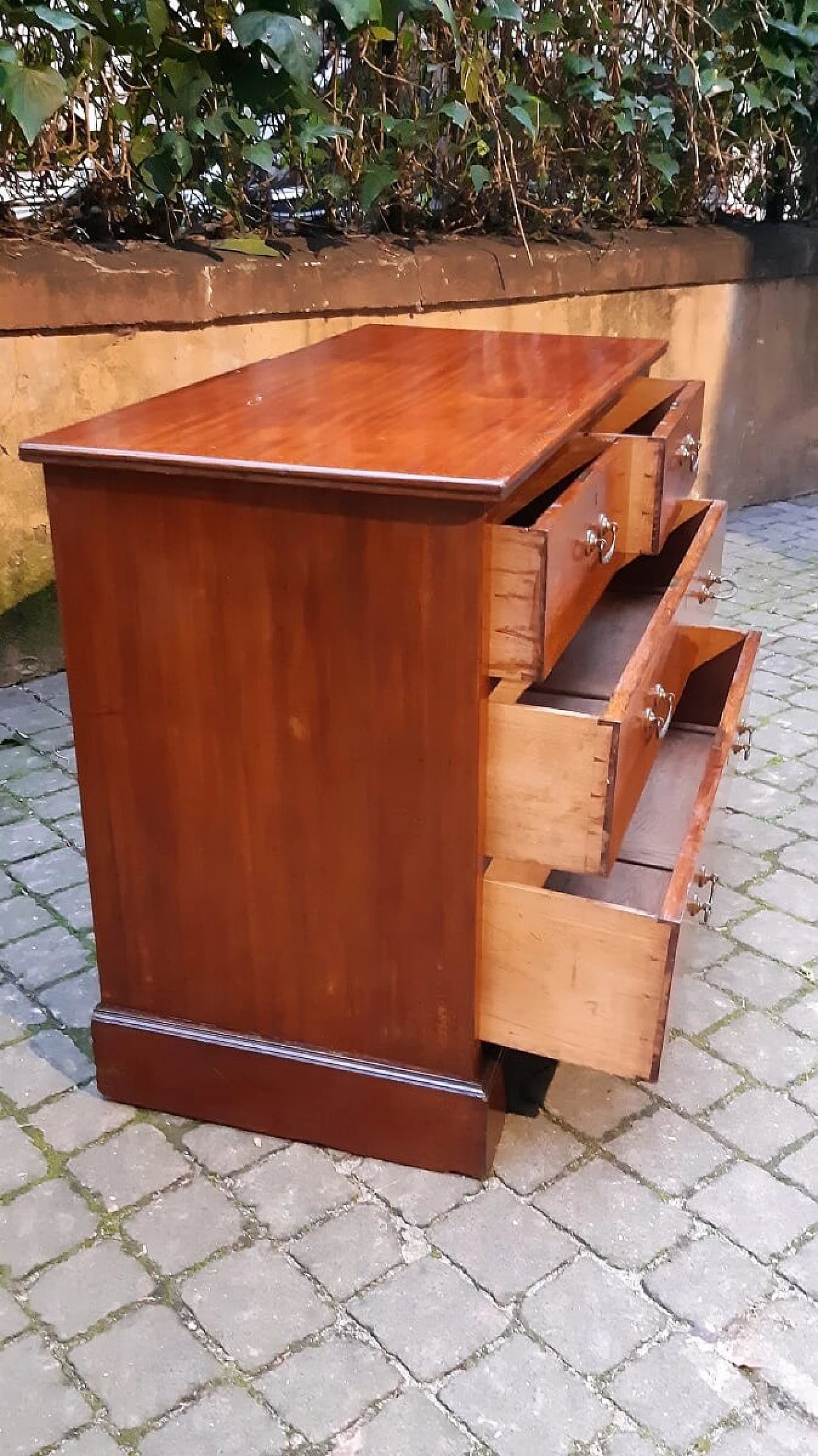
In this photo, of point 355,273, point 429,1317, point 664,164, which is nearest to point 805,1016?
point 429,1317

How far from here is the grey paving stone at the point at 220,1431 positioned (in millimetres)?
1521

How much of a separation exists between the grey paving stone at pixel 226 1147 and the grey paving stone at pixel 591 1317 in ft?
1.63

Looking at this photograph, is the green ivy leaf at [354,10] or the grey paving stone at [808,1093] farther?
the green ivy leaf at [354,10]

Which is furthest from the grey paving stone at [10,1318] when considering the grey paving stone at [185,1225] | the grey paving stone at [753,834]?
the grey paving stone at [753,834]

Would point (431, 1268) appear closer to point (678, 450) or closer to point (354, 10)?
point (678, 450)

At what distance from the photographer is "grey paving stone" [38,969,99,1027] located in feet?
7.57

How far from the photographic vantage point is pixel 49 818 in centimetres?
299

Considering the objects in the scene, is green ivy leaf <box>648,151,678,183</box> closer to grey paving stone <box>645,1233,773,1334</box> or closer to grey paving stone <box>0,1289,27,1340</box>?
grey paving stone <box>645,1233,773,1334</box>

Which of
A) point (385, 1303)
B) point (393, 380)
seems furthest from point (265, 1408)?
point (393, 380)

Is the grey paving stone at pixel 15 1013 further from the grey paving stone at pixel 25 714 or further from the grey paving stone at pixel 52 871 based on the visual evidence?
the grey paving stone at pixel 25 714

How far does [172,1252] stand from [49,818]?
4.60 ft

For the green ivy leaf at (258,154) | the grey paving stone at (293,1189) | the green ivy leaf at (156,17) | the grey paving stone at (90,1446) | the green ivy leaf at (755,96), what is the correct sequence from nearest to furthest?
1. the grey paving stone at (90,1446)
2. the grey paving stone at (293,1189)
3. the green ivy leaf at (156,17)
4. the green ivy leaf at (258,154)
5. the green ivy leaf at (755,96)

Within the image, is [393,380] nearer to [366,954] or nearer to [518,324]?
[366,954]

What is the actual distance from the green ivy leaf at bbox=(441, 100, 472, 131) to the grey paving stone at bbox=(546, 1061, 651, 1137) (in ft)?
10.9
